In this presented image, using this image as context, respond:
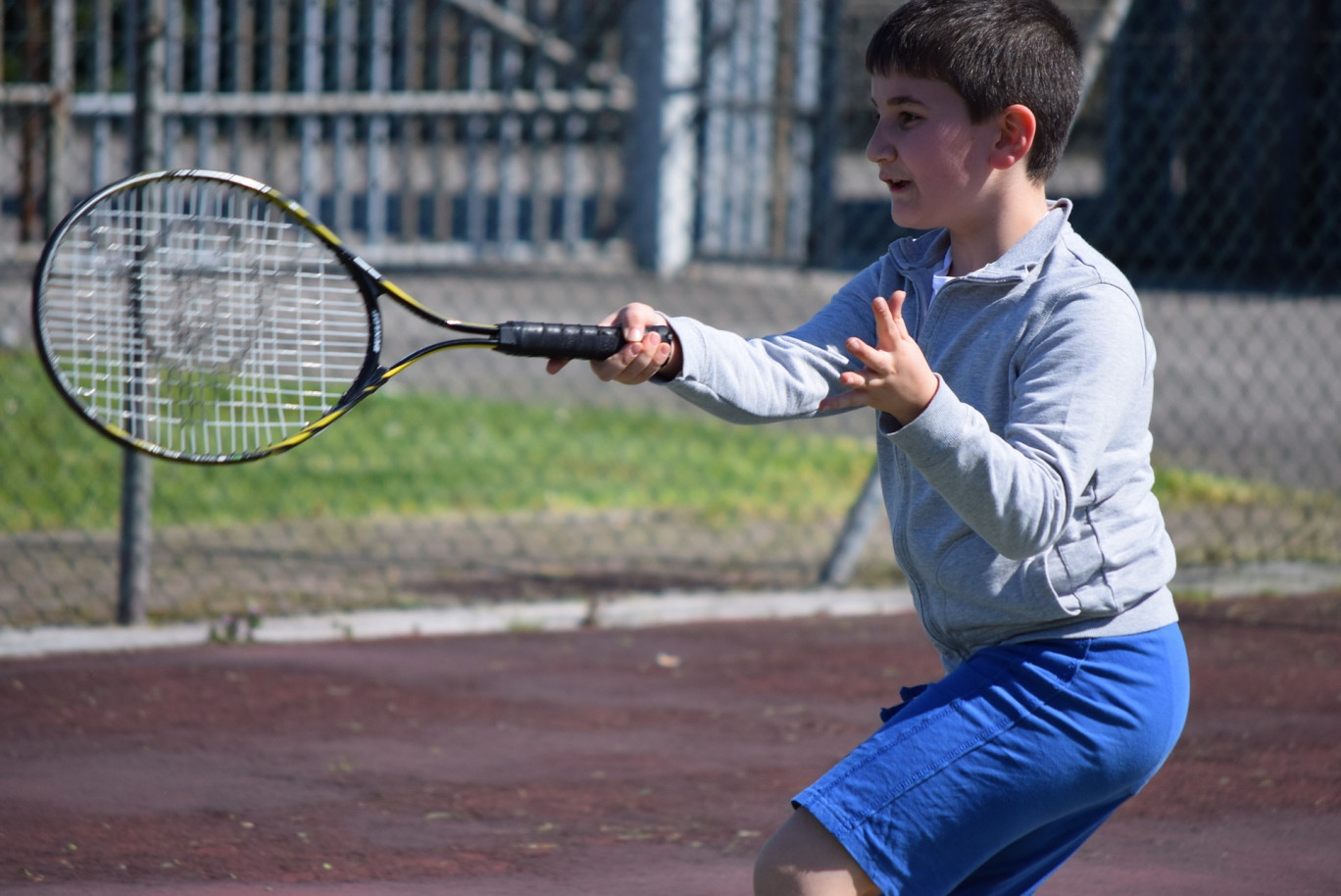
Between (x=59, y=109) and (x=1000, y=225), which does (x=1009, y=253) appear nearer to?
(x=1000, y=225)

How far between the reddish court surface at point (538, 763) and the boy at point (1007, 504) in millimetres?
1163

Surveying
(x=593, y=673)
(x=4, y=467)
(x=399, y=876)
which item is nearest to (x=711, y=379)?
(x=399, y=876)

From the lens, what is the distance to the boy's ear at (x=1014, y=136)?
237 centimetres

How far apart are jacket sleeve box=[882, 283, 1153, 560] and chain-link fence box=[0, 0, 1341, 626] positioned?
3.34 m

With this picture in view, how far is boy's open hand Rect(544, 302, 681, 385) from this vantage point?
2.39 m

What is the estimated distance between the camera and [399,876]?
132 inches

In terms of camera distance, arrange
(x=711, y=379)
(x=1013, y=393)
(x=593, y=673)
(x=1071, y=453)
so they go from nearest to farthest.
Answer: (x=1071, y=453) < (x=1013, y=393) < (x=711, y=379) < (x=593, y=673)

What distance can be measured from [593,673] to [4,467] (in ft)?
10.5

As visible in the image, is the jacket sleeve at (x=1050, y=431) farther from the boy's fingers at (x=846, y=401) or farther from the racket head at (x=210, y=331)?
the racket head at (x=210, y=331)

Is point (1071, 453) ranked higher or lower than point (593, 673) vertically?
higher

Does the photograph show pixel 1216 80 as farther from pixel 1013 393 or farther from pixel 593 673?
pixel 1013 393

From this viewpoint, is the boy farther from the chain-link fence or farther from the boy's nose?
the chain-link fence

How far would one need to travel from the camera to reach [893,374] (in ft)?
6.56

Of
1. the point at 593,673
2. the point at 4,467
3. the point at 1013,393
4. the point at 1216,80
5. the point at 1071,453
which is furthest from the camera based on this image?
the point at 1216,80
